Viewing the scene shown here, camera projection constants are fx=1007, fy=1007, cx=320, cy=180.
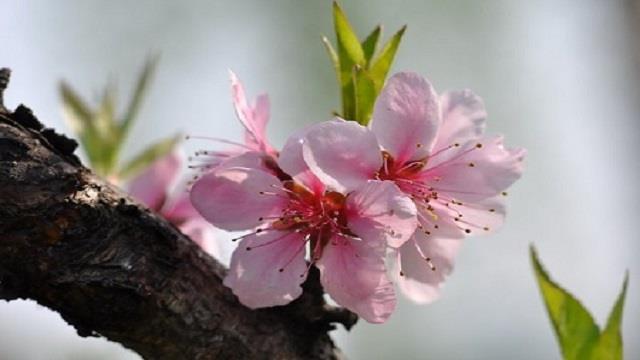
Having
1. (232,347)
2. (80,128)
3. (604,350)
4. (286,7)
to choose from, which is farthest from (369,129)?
(286,7)

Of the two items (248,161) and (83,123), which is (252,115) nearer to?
(248,161)

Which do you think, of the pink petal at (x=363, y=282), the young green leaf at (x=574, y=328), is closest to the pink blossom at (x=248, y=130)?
the pink petal at (x=363, y=282)

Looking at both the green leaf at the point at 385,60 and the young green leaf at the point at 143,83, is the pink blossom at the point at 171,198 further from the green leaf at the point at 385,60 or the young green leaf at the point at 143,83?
the green leaf at the point at 385,60

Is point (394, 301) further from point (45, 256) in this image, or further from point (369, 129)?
point (45, 256)

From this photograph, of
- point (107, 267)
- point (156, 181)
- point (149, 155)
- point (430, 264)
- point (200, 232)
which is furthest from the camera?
point (149, 155)

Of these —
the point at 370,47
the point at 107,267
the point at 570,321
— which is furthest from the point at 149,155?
the point at 570,321
